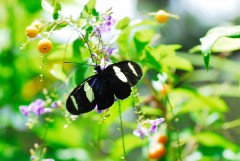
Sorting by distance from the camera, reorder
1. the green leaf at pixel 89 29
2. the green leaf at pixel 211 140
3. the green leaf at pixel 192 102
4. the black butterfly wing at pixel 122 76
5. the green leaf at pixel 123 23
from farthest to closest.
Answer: the green leaf at pixel 211 140
the green leaf at pixel 192 102
the green leaf at pixel 123 23
the green leaf at pixel 89 29
the black butterfly wing at pixel 122 76

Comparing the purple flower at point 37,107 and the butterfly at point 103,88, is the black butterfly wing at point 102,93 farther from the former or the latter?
the purple flower at point 37,107

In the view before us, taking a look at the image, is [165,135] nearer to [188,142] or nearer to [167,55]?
A: [188,142]

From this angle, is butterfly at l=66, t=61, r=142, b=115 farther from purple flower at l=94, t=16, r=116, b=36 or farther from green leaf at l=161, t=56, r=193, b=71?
green leaf at l=161, t=56, r=193, b=71

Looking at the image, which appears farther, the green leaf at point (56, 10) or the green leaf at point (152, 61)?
the green leaf at point (152, 61)

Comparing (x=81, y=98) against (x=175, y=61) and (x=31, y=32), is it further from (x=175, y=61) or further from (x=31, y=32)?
(x=175, y=61)

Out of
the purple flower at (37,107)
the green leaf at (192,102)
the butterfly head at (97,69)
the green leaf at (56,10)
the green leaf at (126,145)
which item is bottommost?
the green leaf at (126,145)

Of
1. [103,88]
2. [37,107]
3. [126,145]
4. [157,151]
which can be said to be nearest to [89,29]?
[103,88]

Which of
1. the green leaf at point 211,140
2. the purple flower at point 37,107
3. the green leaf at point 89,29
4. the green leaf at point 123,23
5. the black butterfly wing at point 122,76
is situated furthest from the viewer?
the green leaf at point 211,140

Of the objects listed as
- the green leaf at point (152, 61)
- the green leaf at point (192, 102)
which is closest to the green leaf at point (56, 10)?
the green leaf at point (152, 61)
